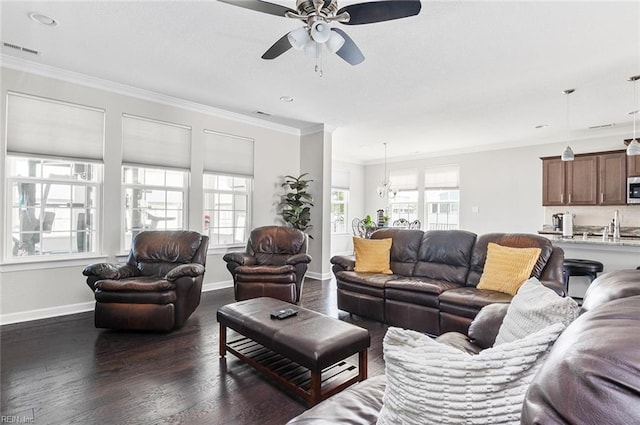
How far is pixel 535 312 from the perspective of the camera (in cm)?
134

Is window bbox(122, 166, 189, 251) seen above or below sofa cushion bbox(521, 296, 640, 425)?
above

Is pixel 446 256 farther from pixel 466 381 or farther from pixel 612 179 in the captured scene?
pixel 612 179

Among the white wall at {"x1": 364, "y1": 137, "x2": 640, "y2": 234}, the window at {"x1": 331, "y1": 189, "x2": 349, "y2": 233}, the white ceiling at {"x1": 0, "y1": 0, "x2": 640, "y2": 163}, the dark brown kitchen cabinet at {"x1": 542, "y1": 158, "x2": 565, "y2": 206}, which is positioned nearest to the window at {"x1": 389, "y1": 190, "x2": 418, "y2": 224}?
the white wall at {"x1": 364, "y1": 137, "x2": 640, "y2": 234}

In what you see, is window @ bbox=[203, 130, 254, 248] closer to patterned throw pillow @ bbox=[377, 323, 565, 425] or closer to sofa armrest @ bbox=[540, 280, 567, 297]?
sofa armrest @ bbox=[540, 280, 567, 297]

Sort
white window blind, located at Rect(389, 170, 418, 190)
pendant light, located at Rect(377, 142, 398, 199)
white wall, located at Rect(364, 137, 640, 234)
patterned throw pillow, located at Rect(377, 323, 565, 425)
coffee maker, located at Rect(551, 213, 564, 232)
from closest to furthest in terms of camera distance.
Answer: patterned throw pillow, located at Rect(377, 323, 565, 425) → coffee maker, located at Rect(551, 213, 564, 232) → white wall, located at Rect(364, 137, 640, 234) → pendant light, located at Rect(377, 142, 398, 199) → white window blind, located at Rect(389, 170, 418, 190)

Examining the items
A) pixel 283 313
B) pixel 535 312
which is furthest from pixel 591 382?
pixel 283 313

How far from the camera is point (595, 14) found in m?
2.58

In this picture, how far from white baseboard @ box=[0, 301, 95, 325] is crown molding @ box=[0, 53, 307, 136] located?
2687 mm

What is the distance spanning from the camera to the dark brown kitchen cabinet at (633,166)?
5422 mm

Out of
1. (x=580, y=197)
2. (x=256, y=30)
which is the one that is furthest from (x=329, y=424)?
(x=580, y=197)

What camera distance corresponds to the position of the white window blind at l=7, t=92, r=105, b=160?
352cm

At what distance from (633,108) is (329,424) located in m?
6.41

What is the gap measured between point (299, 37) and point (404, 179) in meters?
7.28

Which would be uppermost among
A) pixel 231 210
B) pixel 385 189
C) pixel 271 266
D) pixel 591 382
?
pixel 385 189
